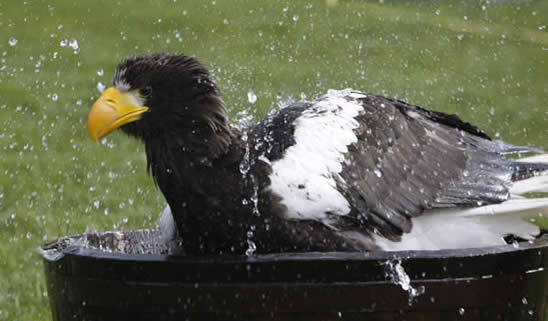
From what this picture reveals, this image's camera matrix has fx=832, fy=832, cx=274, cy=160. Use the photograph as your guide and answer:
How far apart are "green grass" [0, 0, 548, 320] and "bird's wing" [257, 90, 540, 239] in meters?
2.79

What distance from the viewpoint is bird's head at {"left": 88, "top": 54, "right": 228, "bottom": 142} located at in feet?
9.82

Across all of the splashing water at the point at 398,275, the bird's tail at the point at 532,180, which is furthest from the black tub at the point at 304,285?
the bird's tail at the point at 532,180

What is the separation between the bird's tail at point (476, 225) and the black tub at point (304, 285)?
0.80 meters

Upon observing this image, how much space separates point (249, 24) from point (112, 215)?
15.6 feet

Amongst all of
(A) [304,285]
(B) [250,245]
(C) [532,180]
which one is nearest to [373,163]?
(B) [250,245]

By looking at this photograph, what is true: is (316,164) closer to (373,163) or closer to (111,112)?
(373,163)

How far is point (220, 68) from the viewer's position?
942 cm

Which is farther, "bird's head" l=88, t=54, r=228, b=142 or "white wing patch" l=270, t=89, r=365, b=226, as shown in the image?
"bird's head" l=88, t=54, r=228, b=142

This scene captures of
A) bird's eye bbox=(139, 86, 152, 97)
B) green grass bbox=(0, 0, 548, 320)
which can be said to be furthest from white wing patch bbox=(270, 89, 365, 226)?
green grass bbox=(0, 0, 548, 320)

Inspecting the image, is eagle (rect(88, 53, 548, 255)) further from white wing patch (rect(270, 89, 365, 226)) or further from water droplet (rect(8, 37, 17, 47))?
water droplet (rect(8, 37, 17, 47))

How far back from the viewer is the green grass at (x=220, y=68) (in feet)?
21.7

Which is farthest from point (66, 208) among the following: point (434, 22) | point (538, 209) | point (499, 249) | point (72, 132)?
point (434, 22)

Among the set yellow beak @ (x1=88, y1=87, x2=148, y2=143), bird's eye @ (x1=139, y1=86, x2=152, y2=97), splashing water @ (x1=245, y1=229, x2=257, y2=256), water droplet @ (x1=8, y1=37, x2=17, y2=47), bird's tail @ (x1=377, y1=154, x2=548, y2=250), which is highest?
water droplet @ (x1=8, y1=37, x2=17, y2=47)

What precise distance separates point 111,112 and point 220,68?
21.5 feet
